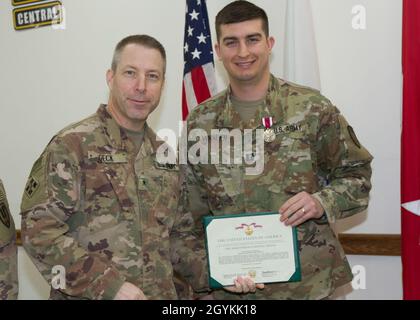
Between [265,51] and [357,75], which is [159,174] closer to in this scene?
[265,51]

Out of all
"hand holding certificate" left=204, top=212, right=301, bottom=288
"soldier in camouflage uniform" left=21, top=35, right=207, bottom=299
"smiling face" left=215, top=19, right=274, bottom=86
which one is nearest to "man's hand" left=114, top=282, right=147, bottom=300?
"soldier in camouflage uniform" left=21, top=35, right=207, bottom=299

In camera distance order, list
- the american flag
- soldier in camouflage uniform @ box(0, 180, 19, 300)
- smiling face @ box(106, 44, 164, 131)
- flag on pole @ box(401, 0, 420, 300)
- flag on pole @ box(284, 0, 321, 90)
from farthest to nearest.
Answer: the american flag < flag on pole @ box(284, 0, 321, 90) < flag on pole @ box(401, 0, 420, 300) < smiling face @ box(106, 44, 164, 131) < soldier in camouflage uniform @ box(0, 180, 19, 300)

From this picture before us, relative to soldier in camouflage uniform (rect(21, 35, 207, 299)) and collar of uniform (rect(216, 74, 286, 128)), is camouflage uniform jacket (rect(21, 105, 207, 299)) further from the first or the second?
collar of uniform (rect(216, 74, 286, 128))

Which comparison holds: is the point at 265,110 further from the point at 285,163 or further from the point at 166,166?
the point at 166,166

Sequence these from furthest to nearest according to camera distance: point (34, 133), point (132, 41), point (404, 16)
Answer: point (34, 133) < point (404, 16) < point (132, 41)

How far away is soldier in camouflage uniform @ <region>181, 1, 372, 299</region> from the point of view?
2.37 meters

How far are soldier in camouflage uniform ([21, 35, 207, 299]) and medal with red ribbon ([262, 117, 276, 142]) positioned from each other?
17.5 inches

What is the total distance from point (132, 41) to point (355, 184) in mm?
1159

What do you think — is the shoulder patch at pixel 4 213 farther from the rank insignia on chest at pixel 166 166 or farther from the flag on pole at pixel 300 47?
the flag on pole at pixel 300 47

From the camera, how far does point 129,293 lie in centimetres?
197

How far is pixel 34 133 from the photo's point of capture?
441 centimetres

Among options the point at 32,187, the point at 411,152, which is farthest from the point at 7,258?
the point at 411,152

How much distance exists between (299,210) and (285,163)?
10.6 inches
